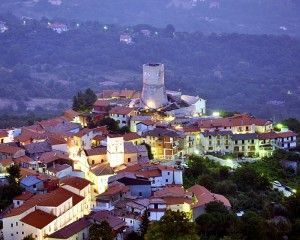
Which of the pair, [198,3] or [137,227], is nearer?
[137,227]

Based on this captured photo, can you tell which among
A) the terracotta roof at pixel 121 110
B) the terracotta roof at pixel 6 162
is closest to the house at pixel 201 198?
the terracotta roof at pixel 6 162

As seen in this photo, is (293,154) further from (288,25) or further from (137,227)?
(288,25)

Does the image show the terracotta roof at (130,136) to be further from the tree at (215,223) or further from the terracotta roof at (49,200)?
the tree at (215,223)

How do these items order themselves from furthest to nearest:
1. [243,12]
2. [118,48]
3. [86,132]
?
1. [243,12]
2. [118,48]
3. [86,132]

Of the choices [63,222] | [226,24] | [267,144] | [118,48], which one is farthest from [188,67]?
[63,222]

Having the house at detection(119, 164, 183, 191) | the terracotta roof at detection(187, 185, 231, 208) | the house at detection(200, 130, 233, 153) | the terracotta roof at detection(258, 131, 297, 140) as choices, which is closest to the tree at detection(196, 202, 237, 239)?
the terracotta roof at detection(187, 185, 231, 208)

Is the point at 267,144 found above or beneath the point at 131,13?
beneath

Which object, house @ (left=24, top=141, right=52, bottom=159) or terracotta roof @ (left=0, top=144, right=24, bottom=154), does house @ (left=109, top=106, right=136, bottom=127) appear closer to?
house @ (left=24, top=141, right=52, bottom=159)

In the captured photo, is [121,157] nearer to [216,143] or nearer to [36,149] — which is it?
[36,149]
